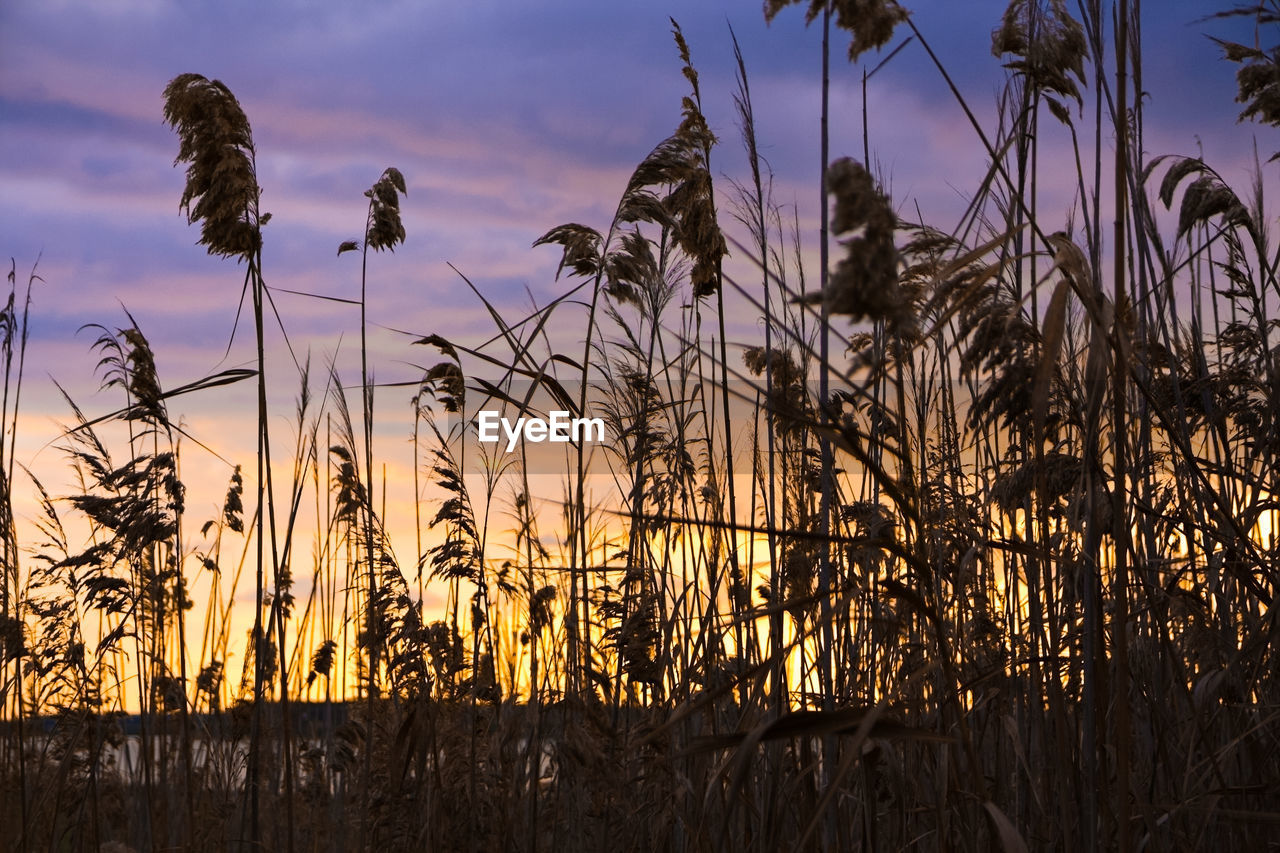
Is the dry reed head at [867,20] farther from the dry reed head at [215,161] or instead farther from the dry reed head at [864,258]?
the dry reed head at [215,161]

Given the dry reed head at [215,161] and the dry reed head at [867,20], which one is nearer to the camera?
the dry reed head at [867,20]

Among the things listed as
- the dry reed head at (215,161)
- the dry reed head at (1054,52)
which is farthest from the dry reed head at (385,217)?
the dry reed head at (1054,52)

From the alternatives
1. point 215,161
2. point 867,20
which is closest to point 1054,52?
point 867,20

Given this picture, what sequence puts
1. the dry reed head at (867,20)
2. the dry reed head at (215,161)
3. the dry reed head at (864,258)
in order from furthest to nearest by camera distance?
the dry reed head at (215,161), the dry reed head at (867,20), the dry reed head at (864,258)

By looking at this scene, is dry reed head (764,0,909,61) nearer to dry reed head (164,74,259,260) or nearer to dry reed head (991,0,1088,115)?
dry reed head (991,0,1088,115)

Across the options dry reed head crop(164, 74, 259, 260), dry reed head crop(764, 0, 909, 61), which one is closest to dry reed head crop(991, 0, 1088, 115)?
dry reed head crop(764, 0, 909, 61)

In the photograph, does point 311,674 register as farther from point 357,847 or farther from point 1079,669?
point 1079,669

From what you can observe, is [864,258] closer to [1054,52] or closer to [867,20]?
[867,20]

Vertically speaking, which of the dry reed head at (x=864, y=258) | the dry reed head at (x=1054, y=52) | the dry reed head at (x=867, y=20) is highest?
the dry reed head at (x=1054, y=52)

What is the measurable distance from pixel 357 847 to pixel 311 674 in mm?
1625

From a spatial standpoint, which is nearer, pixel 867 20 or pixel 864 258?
pixel 864 258

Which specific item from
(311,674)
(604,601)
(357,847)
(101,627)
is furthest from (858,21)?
(311,674)

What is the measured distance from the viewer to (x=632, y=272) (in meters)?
2.82

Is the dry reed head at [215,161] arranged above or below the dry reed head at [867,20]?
above
